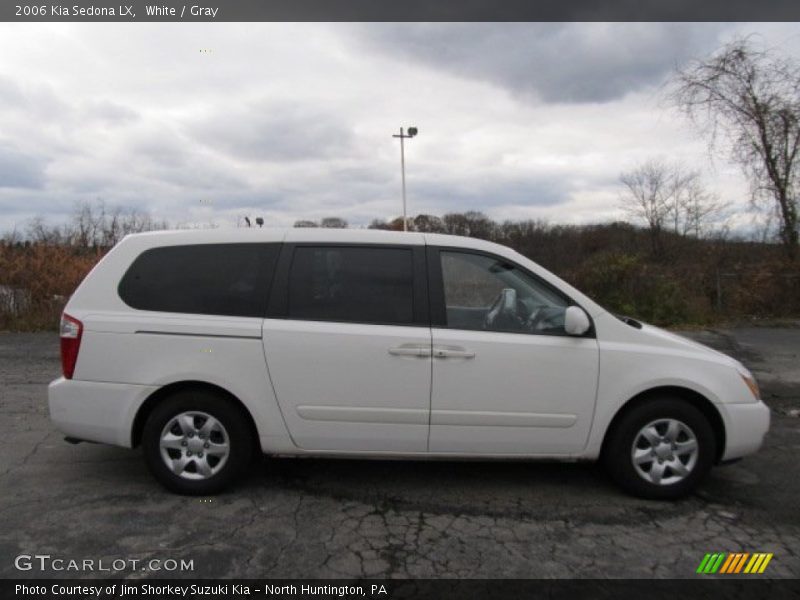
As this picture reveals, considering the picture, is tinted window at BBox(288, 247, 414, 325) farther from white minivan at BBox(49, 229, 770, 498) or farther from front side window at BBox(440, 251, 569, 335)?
front side window at BBox(440, 251, 569, 335)

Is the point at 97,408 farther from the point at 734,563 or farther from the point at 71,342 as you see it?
the point at 734,563

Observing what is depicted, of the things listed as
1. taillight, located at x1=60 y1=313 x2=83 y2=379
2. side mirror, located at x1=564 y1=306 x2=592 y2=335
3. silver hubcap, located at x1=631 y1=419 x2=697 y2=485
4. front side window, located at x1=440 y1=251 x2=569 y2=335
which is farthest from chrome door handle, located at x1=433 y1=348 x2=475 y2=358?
taillight, located at x1=60 y1=313 x2=83 y2=379

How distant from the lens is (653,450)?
11.8 feet

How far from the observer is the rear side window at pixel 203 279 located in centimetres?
361

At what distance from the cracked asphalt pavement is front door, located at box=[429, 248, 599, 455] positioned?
1.43 ft

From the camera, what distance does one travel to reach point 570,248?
19.3 m

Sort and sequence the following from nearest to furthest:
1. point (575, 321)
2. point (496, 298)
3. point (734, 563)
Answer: point (734, 563) < point (575, 321) < point (496, 298)

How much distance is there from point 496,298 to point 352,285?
40.9 inches

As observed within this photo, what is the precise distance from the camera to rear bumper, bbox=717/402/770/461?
11.7 feet

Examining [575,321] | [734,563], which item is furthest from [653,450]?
[575,321]

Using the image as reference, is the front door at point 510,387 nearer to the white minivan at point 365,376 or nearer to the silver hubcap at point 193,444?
the white minivan at point 365,376
